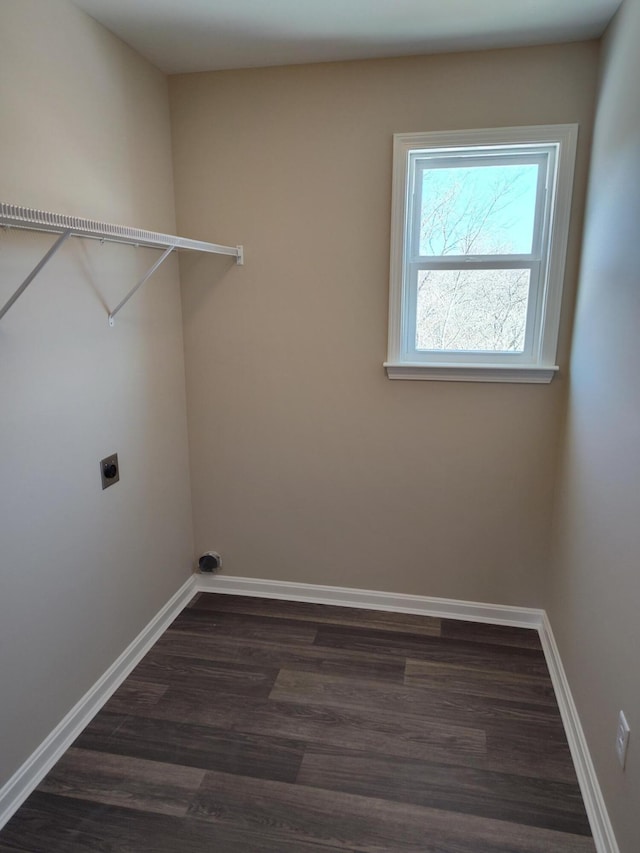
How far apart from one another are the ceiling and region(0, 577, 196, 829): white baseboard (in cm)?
240

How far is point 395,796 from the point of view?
1.68m

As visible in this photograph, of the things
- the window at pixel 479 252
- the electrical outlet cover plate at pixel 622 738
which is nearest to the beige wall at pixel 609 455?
the electrical outlet cover plate at pixel 622 738

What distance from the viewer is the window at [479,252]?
2.16 metres

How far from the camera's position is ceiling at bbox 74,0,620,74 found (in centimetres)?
177

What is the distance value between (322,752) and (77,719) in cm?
89

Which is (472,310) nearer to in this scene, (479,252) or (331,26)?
(479,252)

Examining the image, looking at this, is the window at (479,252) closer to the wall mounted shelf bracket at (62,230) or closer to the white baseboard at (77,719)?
the wall mounted shelf bracket at (62,230)

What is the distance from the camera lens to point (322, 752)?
1849mm

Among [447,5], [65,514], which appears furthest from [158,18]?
[65,514]

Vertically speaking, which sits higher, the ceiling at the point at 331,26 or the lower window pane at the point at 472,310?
the ceiling at the point at 331,26

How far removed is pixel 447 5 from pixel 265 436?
1.82 m

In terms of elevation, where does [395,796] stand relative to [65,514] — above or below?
below

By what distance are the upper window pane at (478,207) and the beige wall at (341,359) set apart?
17cm

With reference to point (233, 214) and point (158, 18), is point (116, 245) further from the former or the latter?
point (158, 18)
